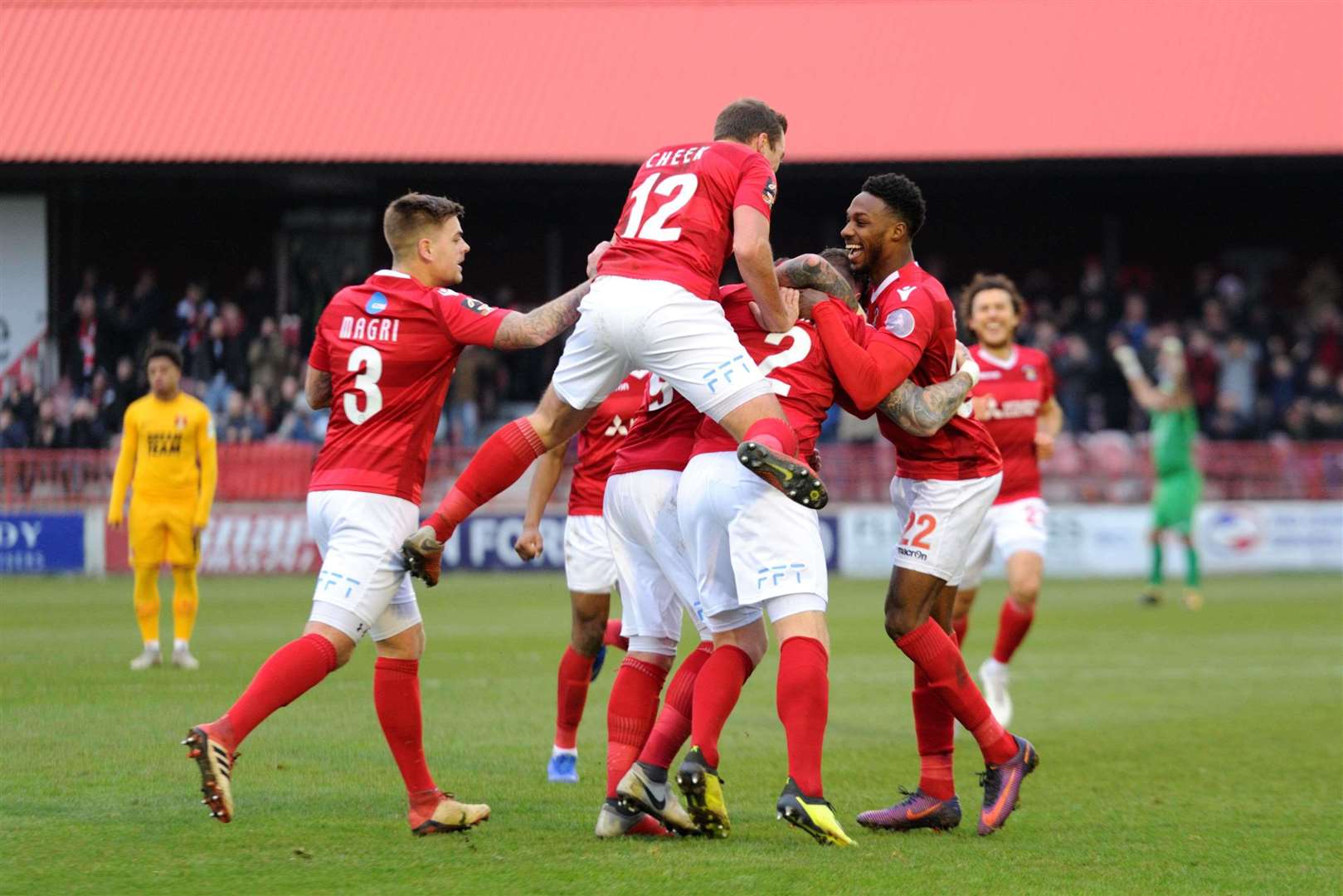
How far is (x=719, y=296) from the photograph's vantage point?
646cm

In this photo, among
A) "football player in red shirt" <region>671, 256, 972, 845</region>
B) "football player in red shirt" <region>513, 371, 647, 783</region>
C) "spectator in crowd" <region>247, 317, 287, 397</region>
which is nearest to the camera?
"football player in red shirt" <region>671, 256, 972, 845</region>

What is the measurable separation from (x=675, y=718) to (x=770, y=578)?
76cm

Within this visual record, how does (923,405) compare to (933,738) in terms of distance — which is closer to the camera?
(923,405)

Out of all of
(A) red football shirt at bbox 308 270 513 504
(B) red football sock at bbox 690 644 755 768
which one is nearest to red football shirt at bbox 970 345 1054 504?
(B) red football sock at bbox 690 644 755 768

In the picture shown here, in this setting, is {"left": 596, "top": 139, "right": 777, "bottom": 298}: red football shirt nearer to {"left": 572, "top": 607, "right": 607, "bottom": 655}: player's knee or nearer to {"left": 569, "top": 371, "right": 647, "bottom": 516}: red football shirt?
{"left": 569, "top": 371, "right": 647, "bottom": 516}: red football shirt

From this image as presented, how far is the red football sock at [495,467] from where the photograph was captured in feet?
20.6

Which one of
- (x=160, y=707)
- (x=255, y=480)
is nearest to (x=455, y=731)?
(x=160, y=707)

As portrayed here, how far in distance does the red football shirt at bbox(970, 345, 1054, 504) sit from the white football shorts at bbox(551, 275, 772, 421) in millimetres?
4553

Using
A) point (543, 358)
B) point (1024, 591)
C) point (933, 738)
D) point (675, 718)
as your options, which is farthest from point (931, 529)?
point (543, 358)

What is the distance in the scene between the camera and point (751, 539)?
598 centimetres

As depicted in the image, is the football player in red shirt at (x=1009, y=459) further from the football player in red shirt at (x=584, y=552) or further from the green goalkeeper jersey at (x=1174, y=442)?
the green goalkeeper jersey at (x=1174, y=442)

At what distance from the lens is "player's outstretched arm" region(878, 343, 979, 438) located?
21.0ft

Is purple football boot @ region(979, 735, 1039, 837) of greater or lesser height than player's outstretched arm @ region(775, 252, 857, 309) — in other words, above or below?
below

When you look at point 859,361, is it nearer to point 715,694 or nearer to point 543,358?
point 715,694
